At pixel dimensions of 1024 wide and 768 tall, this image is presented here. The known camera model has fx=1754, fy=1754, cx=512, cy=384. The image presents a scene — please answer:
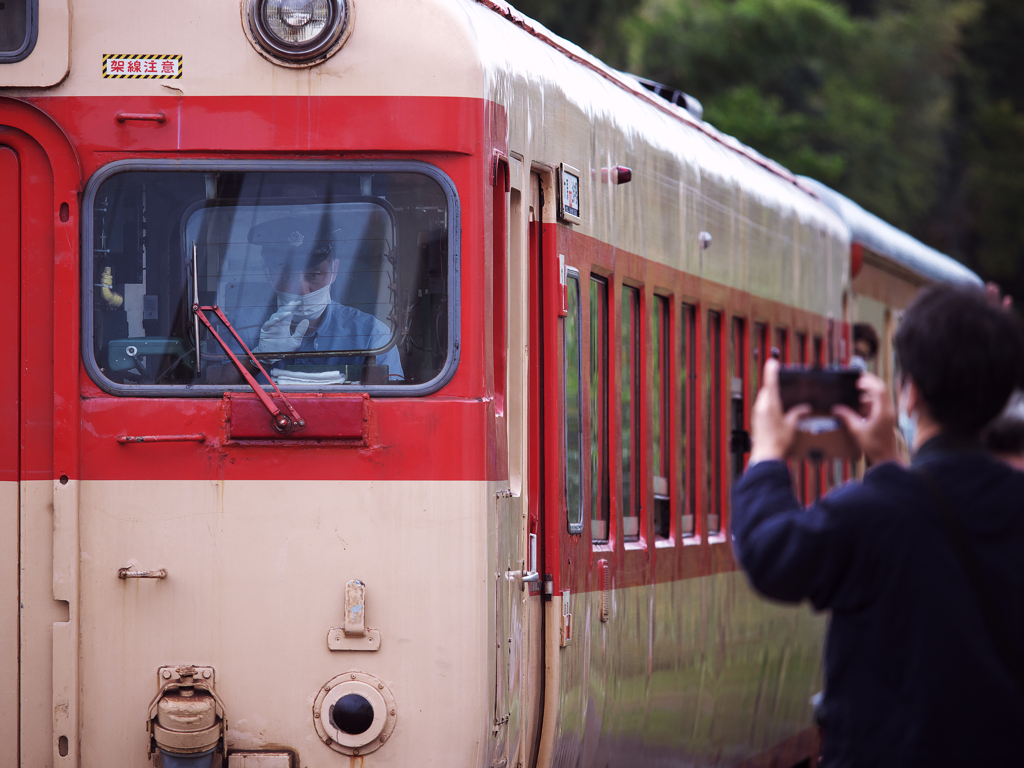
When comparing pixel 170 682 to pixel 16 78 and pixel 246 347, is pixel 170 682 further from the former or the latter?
pixel 16 78

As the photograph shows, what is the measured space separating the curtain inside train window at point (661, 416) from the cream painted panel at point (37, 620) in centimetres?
318

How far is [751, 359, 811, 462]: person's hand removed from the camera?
10.8 feet

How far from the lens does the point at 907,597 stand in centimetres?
305

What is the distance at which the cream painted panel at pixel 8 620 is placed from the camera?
514cm

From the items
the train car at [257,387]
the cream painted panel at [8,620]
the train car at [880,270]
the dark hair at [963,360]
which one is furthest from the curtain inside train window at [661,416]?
the dark hair at [963,360]

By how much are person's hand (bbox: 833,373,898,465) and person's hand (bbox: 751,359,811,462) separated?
0.29 feet

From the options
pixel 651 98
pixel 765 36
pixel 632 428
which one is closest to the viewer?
pixel 632 428

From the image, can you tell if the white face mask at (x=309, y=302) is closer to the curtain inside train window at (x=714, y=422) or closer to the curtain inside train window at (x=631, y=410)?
the curtain inside train window at (x=631, y=410)

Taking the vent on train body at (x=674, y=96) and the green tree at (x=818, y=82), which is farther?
the green tree at (x=818, y=82)

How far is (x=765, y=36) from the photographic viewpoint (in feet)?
118

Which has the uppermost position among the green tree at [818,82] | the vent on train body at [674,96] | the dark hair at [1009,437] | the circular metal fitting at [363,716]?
the green tree at [818,82]

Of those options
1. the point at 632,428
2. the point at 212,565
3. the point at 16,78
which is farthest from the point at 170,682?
the point at 632,428

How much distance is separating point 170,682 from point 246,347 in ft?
3.28

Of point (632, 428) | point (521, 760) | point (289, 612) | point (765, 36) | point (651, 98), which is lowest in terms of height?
point (521, 760)
